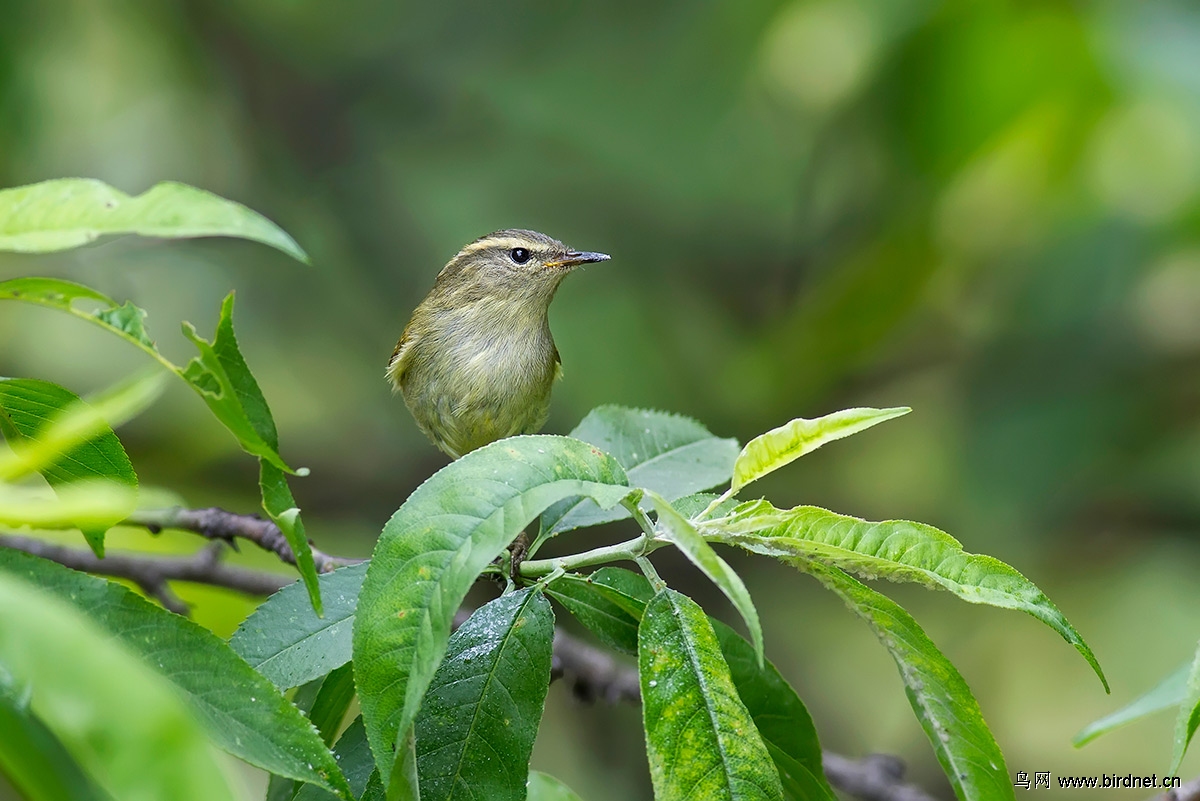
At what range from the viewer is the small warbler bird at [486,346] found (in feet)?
14.0

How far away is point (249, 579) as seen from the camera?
148 inches

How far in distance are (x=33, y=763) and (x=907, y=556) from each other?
3.99 feet

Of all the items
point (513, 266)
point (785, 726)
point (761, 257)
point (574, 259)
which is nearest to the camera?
point (785, 726)

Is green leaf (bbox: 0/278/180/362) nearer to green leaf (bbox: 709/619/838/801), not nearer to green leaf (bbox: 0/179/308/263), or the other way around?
green leaf (bbox: 0/179/308/263)

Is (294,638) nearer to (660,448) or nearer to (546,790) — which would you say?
(546,790)

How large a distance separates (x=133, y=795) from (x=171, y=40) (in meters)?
6.63

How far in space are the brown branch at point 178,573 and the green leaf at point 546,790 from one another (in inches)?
58.7

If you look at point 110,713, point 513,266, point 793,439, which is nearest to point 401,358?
point 513,266

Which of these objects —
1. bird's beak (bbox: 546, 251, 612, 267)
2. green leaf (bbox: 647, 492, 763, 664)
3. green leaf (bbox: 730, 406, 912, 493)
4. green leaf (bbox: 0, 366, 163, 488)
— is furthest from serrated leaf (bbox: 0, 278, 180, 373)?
bird's beak (bbox: 546, 251, 612, 267)

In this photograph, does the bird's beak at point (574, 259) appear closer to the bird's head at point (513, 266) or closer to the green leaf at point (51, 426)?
the bird's head at point (513, 266)

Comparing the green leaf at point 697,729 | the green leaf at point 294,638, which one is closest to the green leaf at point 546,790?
the green leaf at point 294,638

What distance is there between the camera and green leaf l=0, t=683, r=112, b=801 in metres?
1.00

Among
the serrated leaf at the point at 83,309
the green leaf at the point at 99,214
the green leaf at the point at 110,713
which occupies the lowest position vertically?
the green leaf at the point at 110,713

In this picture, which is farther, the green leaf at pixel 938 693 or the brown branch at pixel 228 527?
Result: the brown branch at pixel 228 527
